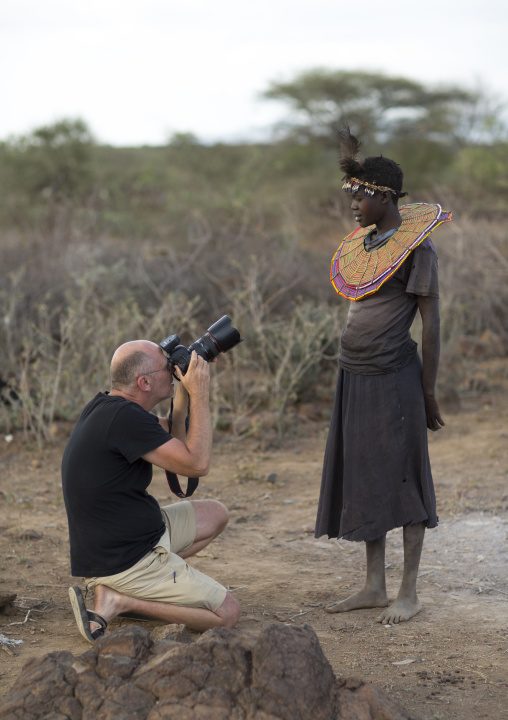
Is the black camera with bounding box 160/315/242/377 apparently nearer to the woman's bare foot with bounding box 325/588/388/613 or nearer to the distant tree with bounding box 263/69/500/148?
the woman's bare foot with bounding box 325/588/388/613

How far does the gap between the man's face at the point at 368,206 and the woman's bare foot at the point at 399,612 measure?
1.47 metres

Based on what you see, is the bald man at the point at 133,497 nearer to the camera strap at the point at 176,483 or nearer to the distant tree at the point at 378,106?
the camera strap at the point at 176,483

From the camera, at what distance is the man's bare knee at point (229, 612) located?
2.92 m

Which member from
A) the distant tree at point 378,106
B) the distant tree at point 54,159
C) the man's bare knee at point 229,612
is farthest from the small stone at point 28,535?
the distant tree at point 378,106

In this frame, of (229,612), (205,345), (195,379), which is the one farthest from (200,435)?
(229,612)

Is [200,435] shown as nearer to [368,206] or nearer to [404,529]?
[404,529]

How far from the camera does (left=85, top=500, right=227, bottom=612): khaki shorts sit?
2848 millimetres

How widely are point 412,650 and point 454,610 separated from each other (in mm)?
437

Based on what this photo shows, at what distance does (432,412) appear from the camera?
9.97 feet

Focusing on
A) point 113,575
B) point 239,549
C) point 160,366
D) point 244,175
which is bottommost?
point 239,549

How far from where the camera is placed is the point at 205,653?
6.82 ft

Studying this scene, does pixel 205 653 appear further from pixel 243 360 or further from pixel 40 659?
pixel 243 360

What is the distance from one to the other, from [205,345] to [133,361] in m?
0.29

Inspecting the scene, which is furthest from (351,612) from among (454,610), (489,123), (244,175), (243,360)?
(244,175)
